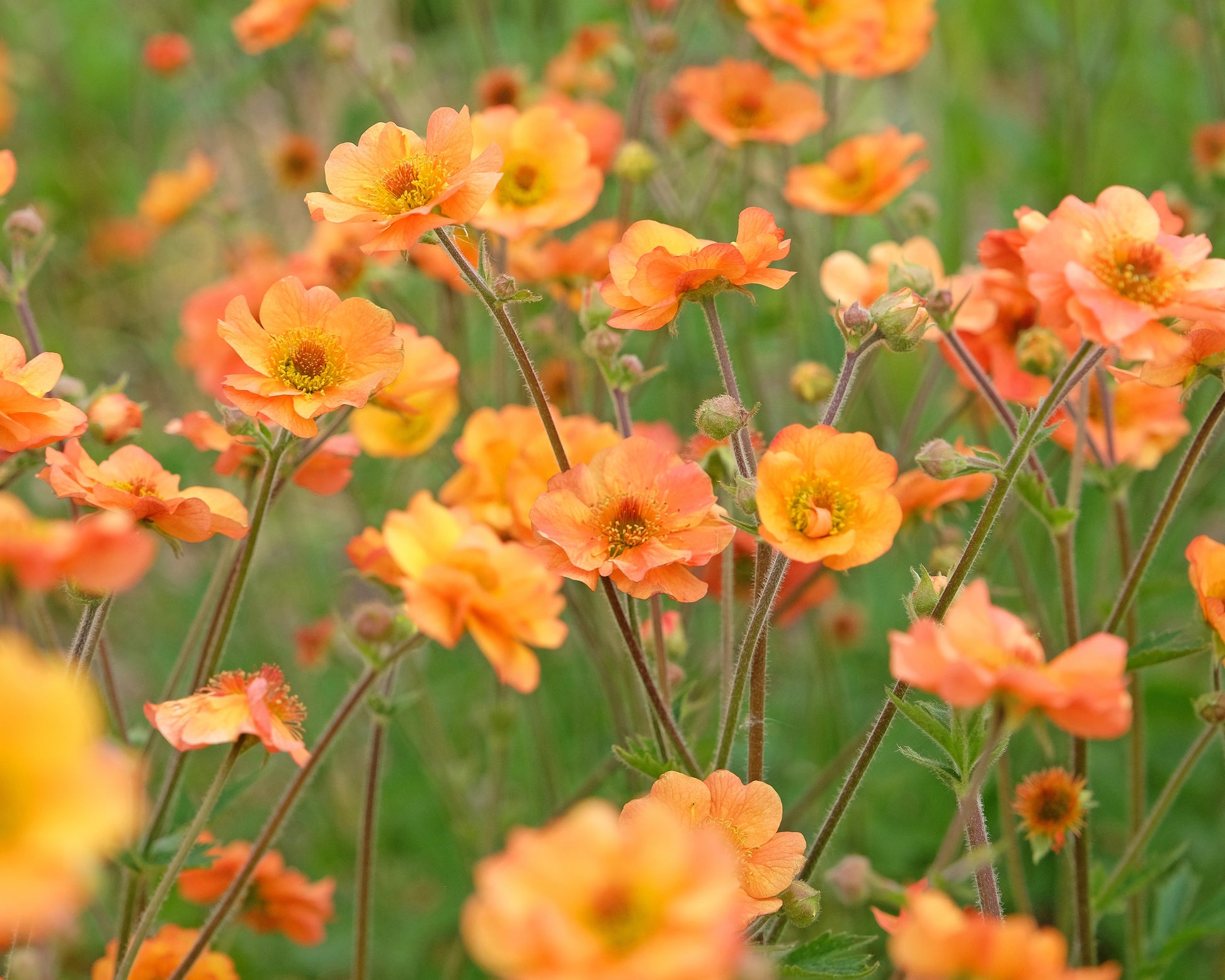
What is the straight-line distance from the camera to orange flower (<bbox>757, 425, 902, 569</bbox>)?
1.40 m

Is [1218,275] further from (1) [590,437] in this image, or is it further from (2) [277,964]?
(2) [277,964]

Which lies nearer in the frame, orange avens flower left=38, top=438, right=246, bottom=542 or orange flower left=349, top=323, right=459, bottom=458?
orange avens flower left=38, top=438, right=246, bottom=542

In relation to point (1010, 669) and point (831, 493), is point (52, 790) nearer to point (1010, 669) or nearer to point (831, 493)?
point (1010, 669)

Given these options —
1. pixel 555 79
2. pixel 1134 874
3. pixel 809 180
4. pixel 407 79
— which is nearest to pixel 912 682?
pixel 1134 874

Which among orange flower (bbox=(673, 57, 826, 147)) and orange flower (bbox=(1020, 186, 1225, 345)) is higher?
orange flower (bbox=(1020, 186, 1225, 345))

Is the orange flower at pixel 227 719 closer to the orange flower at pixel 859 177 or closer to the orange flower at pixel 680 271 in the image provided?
the orange flower at pixel 680 271

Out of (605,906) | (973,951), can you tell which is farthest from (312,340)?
(973,951)

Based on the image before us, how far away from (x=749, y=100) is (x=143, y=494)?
1713 mm

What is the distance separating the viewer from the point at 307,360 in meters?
1.57

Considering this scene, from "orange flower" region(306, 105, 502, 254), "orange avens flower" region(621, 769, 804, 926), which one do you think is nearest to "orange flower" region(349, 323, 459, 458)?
"orange flower" region(306, 105, 502, 254)

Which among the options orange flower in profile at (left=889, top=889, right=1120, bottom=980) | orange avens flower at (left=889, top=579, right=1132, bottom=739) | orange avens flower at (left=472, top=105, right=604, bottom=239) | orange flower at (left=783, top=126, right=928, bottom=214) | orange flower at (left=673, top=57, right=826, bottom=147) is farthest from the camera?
orange flower at (left=673, top=57, right=826, bottom=147)

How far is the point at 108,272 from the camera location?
14.9 ft

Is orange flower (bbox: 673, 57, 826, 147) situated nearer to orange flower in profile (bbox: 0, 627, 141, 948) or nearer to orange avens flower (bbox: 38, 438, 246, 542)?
orange avens flower (bbox: 38, 438, 246, 542)

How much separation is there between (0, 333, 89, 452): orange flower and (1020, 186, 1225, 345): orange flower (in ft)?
3.86
